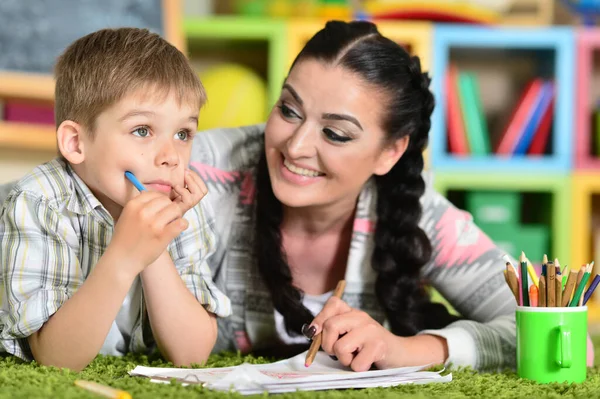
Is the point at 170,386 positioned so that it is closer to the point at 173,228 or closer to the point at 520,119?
the point at 173,228

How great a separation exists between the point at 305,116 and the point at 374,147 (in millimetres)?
148

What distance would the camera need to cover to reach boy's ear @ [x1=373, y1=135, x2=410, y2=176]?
150cm

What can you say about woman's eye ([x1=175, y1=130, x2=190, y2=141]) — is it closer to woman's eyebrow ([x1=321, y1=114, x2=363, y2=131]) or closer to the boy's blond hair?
the boy's blond hair

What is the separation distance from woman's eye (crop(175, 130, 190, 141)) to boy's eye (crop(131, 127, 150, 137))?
5 cm

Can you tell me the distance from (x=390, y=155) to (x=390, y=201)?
0.29ft

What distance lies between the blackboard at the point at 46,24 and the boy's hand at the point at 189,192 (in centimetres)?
143

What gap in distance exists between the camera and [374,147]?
1.45m

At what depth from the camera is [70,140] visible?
1135 mm

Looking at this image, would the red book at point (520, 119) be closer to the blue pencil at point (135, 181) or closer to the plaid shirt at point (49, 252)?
the plaid shirt at point (49, 252)

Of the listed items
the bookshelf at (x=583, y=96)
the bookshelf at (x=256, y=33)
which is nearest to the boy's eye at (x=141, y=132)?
the bookshelf at (x=256, y=33)

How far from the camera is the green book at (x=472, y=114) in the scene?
2.79 m

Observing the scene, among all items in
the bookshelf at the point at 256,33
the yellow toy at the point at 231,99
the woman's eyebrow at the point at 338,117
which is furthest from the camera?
the bookshelf at the point at 256,33

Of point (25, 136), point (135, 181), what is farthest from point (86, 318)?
point (25, 136)

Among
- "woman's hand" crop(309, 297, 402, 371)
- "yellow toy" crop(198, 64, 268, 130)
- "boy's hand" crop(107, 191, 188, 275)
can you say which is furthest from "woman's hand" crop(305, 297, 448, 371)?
"yellow toy" crop(198, 64, 268, 130)
